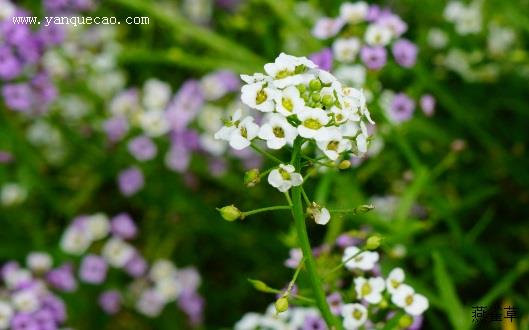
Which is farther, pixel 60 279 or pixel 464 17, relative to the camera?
pixel 464 17

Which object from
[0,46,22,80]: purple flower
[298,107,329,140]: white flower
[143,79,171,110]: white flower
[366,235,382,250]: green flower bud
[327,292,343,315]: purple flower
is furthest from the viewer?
[143,79,171,110]: white flower

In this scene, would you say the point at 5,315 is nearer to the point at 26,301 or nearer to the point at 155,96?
the point at 26,301

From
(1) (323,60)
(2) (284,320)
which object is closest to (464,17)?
(1) (323,60)

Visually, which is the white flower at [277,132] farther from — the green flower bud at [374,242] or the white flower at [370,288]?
the white flower at [370,288]

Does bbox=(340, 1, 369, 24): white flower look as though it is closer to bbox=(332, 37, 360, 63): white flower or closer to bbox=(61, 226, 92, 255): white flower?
bbox=(332, 37, 360, 63): white flower

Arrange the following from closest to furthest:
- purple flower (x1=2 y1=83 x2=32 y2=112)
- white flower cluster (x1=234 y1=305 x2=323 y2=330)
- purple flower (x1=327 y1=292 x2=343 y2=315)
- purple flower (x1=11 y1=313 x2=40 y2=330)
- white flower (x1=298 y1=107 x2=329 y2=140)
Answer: white flower (x1=298 y1=107 x2=329 y2=140) → purple flower (x1=327 y1=292 x2=343 y2=315) → white flower cluster (x1=234 y1=305 x2=323 y2=330) → purple flower (x1=11 y1=313 x2=40 y2=330) → purple flower (x1=2 y1=83 x2=32 y2=112)

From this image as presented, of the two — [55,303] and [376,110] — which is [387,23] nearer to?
[376,110]

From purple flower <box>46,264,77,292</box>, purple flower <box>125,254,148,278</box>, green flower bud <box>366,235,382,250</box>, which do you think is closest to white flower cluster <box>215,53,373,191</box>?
green flower bud <box>366,235,382,250</box>
